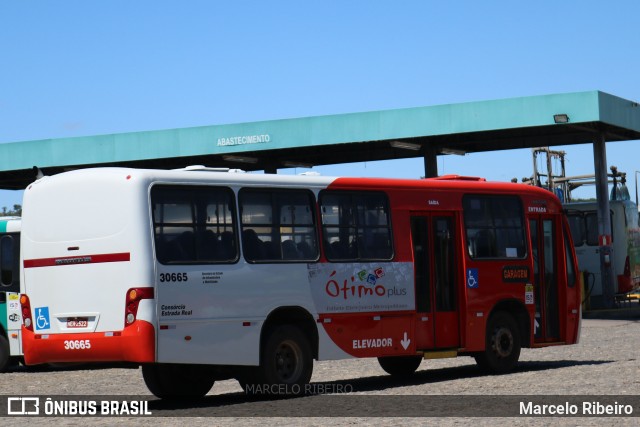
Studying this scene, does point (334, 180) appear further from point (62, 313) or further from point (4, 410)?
point (4, 410)

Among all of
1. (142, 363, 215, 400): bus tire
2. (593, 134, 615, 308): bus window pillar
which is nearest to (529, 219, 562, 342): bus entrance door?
(142, 363, 215, 400): bus tire

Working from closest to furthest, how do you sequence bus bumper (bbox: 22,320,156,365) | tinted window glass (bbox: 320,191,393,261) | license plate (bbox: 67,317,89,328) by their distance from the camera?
1. bus bumper (bbox: 22,320,156,365)
2. license plate (bbox: 67,317,89,328)
3. tinted window glass (bbox: 320,191,393,261)

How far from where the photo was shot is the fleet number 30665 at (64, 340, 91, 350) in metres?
14.5

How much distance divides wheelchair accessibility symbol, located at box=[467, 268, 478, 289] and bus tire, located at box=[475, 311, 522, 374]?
0.72m

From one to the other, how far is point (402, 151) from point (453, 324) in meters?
24.3

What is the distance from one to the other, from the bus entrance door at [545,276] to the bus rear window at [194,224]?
6.51 metres

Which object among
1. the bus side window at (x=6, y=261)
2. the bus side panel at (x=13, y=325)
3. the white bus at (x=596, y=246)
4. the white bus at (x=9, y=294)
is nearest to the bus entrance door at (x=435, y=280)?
the white bus at (x=9, y=294)

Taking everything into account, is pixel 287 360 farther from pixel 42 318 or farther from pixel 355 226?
pixel 42 318

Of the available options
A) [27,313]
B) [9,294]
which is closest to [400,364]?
[27,313]

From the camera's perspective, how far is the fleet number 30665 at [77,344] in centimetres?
1446

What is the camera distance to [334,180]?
1681 centimetres

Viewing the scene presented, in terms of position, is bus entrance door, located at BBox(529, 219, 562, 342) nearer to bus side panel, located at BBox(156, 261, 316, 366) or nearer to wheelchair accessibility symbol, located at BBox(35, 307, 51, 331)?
bus side panel, located at BBox(156, 261, 316, 366)

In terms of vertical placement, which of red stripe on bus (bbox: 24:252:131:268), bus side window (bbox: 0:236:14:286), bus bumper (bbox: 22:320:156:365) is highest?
bus side window (bbox: 0:236:14:286)

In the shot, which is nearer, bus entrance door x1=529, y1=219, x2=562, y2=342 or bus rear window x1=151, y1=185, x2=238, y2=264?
bus rear window x1=151, y1=185, x2=238, y2=264
